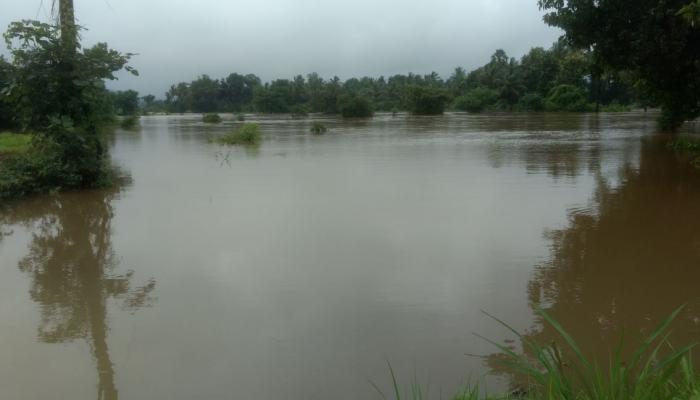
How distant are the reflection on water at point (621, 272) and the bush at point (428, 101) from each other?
175 feet

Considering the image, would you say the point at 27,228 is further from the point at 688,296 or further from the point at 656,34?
the point at 656,34

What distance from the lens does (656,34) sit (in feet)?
39.4

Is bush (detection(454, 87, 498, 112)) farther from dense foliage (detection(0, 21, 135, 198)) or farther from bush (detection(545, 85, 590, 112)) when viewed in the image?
dense foliage (detection(0, 21, 135, 198))

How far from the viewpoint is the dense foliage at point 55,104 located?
1033 centimetres

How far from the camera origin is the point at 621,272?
5812 millimetres

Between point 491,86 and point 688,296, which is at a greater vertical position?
point 491,86

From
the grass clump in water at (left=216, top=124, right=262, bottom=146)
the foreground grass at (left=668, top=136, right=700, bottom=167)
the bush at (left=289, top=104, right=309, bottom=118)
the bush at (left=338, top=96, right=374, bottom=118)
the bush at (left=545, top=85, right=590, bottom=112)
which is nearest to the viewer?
the foreground grass at (left=668, top=136, right=700, bottom=167)

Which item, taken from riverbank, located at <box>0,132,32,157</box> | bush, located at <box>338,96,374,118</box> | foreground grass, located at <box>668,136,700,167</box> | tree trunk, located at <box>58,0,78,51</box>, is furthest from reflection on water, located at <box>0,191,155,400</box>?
bush, located at <box>338,96,374,118</box>

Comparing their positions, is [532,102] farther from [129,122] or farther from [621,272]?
[621,272]

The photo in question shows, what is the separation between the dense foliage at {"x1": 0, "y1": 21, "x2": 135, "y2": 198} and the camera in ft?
33.9

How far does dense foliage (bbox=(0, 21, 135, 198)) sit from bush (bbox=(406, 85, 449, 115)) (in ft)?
175

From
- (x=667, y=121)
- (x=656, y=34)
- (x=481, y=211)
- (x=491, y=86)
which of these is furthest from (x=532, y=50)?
(x=481, y=211)

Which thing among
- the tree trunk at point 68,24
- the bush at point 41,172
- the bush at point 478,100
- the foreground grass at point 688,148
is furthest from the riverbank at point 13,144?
the bush at point 478,100

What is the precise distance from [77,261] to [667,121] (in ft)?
80.3
